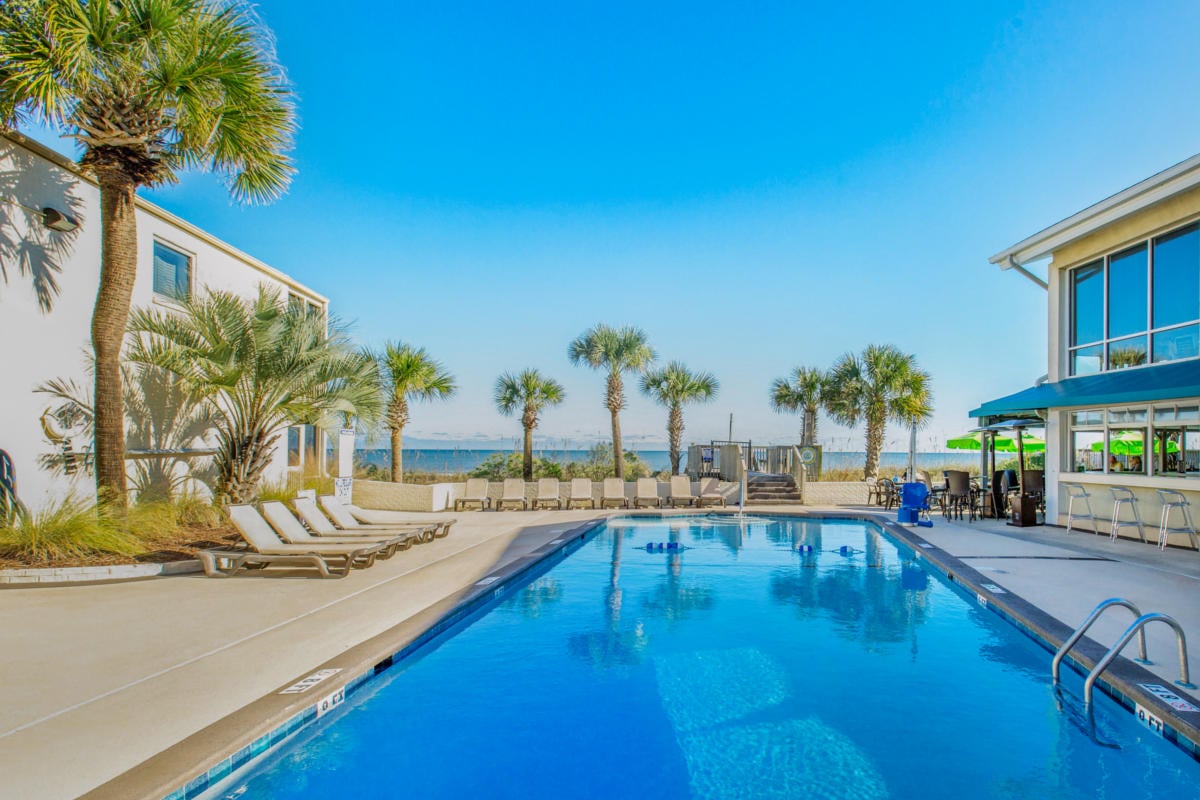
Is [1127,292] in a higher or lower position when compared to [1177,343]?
higher

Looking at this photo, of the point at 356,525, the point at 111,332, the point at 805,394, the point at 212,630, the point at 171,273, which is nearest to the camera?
the point at 212,630

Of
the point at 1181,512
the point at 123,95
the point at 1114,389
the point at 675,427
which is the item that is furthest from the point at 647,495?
the point at 123,95

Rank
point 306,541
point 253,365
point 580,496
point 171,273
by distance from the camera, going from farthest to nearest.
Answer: point 580,496
point 171,273
point 253,365
point 306,541

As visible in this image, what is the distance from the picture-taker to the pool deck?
11.1ft

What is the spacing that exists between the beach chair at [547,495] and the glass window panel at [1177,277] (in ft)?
42.0

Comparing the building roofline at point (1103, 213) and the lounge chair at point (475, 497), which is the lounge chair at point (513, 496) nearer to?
the lounge chair at point (475, 497)

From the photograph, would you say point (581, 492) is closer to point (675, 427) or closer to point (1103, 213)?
point (675, 427)

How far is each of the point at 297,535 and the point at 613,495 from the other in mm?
9814

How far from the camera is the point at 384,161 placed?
58.4 ft

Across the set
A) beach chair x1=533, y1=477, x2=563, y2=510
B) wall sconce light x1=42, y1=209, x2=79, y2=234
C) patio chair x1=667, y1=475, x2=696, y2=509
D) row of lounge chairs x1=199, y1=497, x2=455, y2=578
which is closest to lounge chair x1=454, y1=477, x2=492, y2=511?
beach chair x1=533, y1=477, x2=563, y2=510

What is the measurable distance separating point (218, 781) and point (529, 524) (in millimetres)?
10705

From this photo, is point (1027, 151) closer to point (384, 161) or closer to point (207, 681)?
point (384, 161)

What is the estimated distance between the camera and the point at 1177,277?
10.0 meters

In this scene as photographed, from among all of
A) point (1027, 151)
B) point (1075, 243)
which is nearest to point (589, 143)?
point (1027, 151)
